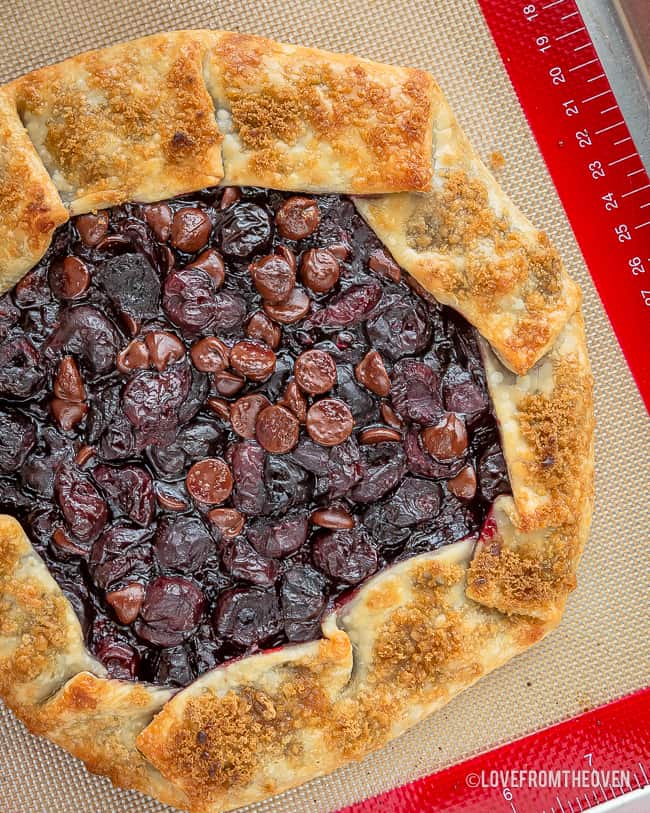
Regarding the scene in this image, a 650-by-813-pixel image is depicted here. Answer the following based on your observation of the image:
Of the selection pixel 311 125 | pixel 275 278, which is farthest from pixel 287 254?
pixel 311 125

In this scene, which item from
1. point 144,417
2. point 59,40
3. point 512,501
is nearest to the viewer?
point 144,417

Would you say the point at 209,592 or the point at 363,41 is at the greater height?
the point at 363,41

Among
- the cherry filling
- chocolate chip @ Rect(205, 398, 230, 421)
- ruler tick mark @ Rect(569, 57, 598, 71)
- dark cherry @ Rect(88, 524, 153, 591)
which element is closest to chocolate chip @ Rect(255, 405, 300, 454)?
the cherry filling

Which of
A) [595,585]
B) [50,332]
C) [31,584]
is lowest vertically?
[595,585]

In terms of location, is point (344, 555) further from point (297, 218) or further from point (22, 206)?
point (22, 206)

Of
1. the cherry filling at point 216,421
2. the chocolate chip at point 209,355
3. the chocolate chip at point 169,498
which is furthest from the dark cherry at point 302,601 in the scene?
the chocolate chip at point 209,355

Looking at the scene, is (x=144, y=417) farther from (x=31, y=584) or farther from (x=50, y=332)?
(x=31, y=584)

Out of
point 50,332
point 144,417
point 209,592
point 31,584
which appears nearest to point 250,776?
point 209,592
